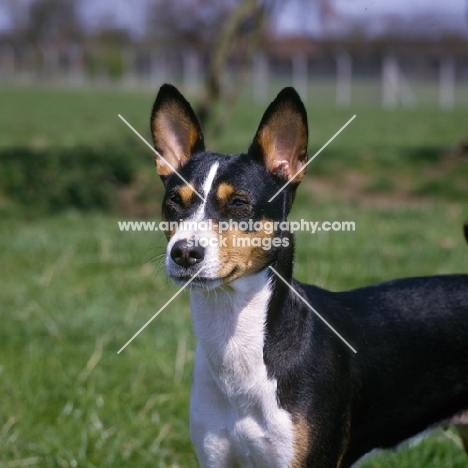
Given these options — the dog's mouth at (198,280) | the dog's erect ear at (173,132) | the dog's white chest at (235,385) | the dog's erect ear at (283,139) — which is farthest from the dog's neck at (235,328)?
the dog's erect ear at (173,132)

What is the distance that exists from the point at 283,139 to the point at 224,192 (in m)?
0.38

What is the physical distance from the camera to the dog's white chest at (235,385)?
3.20m

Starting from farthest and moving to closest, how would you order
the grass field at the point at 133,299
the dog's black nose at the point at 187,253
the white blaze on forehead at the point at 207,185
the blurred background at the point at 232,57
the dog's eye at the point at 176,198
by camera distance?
1. the blurred background at the point at 232,57
2. the grass field at the point at 133,299
3. the dog's eye at the point at 176,198
4. the white blaze on forehead at the point at 207,185
5. the dog's black nose at the point at 187,253

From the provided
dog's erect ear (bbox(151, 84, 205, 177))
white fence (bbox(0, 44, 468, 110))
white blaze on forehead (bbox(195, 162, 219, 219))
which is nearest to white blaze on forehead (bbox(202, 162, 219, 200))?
white blaze on forehead (bbox(195, 162, 219, 219))

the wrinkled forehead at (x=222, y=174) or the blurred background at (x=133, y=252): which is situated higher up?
the wrinkled forehead at (x=222, y=174)

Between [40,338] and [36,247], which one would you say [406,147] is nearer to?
[36,247]

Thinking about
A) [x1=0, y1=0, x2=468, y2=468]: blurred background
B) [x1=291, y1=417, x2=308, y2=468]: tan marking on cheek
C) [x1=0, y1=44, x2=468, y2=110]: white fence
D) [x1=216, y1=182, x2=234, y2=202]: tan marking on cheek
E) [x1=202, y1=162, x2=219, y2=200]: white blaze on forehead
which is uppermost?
[x1=202, y1=162, x2=219, y2=200]: white blaze on forehead

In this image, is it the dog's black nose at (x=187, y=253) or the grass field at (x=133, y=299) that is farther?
the grass field at (x=133, y=299)

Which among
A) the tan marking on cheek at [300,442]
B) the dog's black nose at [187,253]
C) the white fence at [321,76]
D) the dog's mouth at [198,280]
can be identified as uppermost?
the dog's black nose at [187,253]

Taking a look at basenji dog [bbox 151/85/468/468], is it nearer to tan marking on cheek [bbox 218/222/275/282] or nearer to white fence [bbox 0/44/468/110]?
tan marking on cheek [bbox 218/222/275/282]

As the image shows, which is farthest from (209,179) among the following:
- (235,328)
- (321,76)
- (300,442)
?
(321,76)

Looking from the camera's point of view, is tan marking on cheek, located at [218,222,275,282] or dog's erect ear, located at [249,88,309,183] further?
dog's erect ear, located at [249,88,309,183]

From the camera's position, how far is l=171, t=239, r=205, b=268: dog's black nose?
2.94 meters

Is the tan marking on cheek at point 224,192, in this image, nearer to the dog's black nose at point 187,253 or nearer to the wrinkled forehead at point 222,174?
the wrinkled forehead at point 222,174
